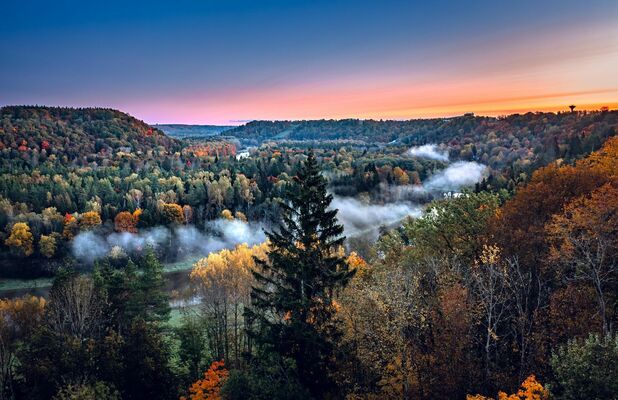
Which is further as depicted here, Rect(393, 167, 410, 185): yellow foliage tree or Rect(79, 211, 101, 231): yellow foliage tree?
Rect(393, 167, 410, 185): yellow foliage tree

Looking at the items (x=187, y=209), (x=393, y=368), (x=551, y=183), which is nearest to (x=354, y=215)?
(x=187, y=209)

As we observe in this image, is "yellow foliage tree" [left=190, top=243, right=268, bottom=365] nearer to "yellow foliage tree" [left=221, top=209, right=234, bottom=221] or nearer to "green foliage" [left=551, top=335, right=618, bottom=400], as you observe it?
"green foliage" [left=551, top=335, right=618, bottom=400]

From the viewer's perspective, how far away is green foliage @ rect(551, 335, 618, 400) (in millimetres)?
14039

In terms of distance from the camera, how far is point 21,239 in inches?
3839

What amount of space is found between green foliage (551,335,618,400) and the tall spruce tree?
37.9 feet

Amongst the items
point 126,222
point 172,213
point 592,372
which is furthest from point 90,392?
point 172,213

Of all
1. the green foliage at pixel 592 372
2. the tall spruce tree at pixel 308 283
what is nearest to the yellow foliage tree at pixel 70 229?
the tall spruce tree at pixel 308 283

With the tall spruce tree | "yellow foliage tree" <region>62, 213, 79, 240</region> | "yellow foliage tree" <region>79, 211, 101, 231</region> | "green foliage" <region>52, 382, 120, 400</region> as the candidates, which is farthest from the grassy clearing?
the tall spruce tree

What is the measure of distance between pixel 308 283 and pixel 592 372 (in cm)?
1416

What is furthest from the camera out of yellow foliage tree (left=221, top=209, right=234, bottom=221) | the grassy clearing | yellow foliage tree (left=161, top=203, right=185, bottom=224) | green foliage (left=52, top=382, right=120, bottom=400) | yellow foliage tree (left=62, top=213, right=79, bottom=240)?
yellow foliage tree (left=221, top=209, right=234, bottom=221)

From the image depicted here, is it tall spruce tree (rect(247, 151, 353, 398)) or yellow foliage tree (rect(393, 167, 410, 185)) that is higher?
tall spruce tree (rect(247, 151, 353, 398))

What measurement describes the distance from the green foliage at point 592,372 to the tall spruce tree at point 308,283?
1155 cm

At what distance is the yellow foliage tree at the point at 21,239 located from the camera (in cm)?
9619

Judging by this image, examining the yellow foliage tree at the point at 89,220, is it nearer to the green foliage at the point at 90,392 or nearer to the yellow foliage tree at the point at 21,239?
the yellow foliage tree at the point at 21,239
